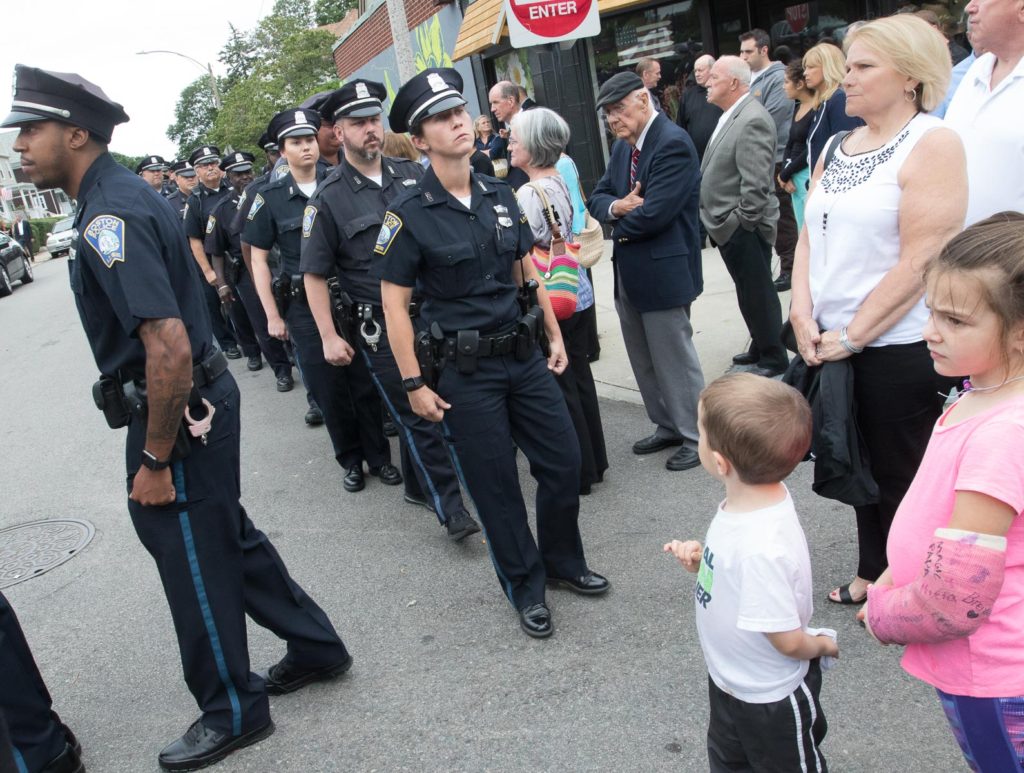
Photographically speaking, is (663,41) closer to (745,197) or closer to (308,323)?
(745,197)

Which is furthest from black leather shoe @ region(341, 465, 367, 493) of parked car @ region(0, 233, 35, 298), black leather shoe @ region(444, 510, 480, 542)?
parked car @ region(0, 233, 35, 298)

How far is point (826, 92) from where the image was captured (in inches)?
225

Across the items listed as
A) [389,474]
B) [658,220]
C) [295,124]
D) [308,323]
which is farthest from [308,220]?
[658,220]

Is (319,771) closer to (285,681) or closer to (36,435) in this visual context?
(285,681)

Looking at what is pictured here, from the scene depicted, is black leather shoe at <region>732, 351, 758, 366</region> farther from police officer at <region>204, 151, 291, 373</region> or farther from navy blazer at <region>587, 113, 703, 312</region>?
police officer at <region>204, 151, 291, 373</region>

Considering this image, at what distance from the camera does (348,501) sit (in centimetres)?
511

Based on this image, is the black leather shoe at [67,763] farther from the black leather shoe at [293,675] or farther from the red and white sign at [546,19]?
the red and white sign at [546,19]

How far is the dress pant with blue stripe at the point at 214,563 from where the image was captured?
271cm

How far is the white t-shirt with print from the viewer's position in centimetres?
176

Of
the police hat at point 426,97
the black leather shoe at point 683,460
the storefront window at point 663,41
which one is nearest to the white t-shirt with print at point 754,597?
the police hat at point 426,97

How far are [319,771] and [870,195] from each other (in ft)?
8.22

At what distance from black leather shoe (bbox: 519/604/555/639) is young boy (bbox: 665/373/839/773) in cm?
138

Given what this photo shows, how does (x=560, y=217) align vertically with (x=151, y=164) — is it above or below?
below

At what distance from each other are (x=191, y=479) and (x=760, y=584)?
180 centimetres
